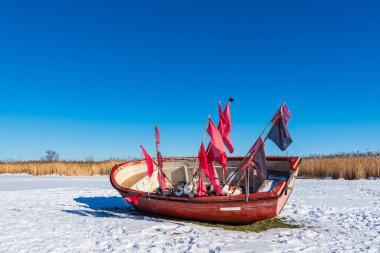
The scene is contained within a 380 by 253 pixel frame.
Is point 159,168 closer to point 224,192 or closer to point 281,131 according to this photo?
point 224,192

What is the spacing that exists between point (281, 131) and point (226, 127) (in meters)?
1.20

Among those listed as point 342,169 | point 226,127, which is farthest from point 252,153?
point 342,169

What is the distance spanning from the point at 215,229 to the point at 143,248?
1739 mm

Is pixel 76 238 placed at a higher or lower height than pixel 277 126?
lower

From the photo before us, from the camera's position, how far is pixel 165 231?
265 inches

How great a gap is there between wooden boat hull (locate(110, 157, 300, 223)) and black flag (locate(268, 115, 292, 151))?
748 mm

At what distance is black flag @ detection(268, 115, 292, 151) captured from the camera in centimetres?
697

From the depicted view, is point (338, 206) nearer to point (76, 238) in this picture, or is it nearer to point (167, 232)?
point (167, 232)

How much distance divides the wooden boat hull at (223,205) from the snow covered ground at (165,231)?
0.27 meters

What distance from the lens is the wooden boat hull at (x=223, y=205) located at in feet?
21.5

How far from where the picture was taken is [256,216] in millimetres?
6758

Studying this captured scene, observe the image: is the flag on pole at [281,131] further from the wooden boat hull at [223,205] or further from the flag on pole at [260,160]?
the wooden boat hull at [223,205]

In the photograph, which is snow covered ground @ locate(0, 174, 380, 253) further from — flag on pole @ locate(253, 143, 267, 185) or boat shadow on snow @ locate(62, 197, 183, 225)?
flag on pole @ locate(253, 143, 267, 185)

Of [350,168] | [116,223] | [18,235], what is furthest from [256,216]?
[350,168]
